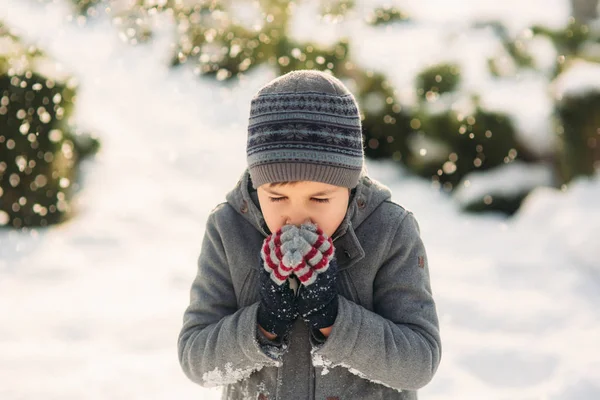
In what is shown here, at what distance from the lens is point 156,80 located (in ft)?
34.1

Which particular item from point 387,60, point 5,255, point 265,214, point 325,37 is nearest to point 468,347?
point 265,214

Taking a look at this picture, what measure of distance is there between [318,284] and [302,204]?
0.19 m

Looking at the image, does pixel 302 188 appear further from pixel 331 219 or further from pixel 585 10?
pixel 585 10

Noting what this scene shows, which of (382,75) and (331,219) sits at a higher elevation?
(382,75)

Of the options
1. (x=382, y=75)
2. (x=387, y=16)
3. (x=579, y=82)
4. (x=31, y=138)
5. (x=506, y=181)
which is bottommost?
(x=31, y=138)

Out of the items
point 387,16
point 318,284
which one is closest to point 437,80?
point 387,16

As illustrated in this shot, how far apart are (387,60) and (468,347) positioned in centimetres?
486

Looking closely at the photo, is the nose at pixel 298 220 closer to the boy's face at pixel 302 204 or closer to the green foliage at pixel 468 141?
the boy's face at pixel 302 204

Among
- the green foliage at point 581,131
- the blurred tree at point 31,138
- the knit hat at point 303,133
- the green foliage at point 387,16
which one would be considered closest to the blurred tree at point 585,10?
the green foliage at point 387,16

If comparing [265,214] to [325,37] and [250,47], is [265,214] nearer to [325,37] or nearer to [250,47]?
[325,37]

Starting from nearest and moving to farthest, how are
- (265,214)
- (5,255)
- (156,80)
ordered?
1. (265,214)
2. (5,255)
3. (156,80)

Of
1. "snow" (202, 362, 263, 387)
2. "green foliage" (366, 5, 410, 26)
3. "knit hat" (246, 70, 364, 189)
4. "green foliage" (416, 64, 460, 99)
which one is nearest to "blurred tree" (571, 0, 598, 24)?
"green foliage" (366, 5, 410, 26)

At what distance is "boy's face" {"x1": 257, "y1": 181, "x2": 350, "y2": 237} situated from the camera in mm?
1484

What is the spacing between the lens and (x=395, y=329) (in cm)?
152
